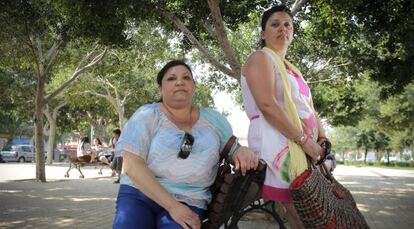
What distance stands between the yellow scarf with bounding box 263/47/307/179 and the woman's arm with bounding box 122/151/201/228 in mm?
581

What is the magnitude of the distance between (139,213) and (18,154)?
46.3 metres

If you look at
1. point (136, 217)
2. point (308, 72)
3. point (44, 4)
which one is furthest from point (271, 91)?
point (308, 72)

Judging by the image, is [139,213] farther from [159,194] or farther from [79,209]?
[79,209]

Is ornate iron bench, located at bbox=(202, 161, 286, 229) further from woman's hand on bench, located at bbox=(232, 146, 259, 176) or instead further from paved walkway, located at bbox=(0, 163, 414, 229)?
paved walkway, located at bbox=(0, 163, 414, 229)

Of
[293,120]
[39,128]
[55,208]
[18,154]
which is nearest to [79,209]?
[55,208]

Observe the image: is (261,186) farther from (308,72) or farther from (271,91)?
(308,72)

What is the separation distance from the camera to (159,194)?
2680mm

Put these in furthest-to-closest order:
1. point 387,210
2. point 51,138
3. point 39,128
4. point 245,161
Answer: point 51,138 → point 39,128 → point 387,210 → point 245,161

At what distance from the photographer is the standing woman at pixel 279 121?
8.49 ft

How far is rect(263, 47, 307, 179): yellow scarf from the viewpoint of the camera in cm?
256

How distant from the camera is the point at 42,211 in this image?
9.12 m

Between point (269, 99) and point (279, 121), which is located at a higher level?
point (269, 99)

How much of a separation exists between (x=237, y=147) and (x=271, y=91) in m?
0.45

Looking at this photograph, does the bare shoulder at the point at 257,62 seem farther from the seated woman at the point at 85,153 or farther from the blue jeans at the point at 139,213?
the seated woman at the point at 85,153
